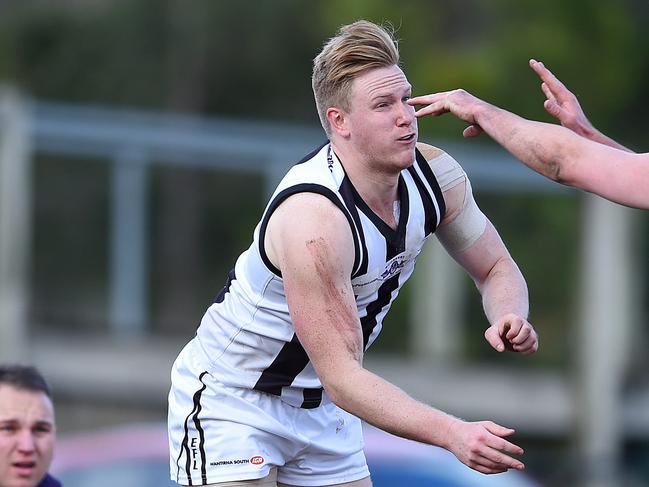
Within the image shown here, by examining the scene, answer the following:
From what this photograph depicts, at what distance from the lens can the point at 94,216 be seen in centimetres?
1780

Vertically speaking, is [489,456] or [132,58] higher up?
[132,58]

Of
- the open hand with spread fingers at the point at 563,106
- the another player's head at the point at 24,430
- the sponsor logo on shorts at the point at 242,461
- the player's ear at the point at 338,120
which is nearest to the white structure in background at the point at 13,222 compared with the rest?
the another player's head at the point at 24,430

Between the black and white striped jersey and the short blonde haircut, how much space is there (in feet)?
0.68

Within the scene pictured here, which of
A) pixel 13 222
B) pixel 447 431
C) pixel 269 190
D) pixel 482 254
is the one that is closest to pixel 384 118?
pixel 482 254

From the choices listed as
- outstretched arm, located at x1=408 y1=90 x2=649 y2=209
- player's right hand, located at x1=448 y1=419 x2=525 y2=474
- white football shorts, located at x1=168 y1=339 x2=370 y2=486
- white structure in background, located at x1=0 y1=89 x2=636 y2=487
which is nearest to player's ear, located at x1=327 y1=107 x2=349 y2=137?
outstretched arm, located at x1=408 y1=90 x2=649 y2=209

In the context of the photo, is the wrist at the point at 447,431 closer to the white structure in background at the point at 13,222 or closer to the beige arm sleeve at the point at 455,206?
the beige arm sleeve at the point at 455,206

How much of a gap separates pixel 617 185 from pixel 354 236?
2.64 ft

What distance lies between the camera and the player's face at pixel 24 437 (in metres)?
5.15

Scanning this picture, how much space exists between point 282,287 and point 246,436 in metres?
0.52

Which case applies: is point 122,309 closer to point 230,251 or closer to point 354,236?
point 230,251

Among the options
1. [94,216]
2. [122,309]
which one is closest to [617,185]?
[122,309]

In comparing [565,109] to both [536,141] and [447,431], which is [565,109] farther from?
[447,431]

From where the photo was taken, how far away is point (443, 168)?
4785 millimetres

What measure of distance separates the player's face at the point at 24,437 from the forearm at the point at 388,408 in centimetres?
143
